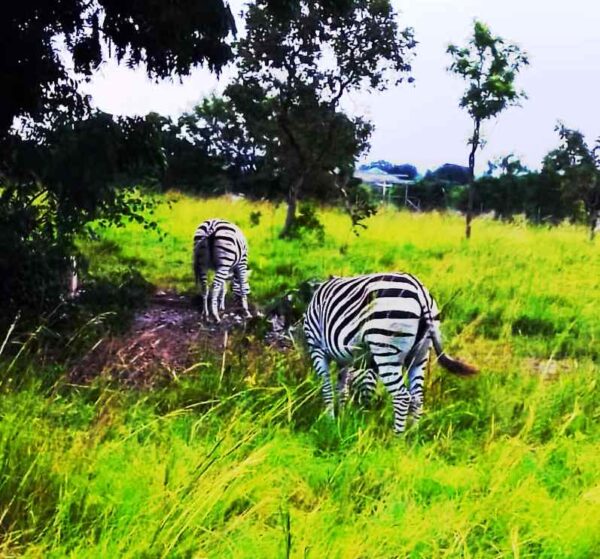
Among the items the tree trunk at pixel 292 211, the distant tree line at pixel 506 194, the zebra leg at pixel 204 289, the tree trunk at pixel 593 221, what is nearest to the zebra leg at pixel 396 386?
the zebra leg at pixel 204 289

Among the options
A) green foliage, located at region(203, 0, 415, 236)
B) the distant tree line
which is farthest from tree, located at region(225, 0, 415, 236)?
the distant tree line

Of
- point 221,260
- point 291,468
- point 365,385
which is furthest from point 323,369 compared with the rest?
point 221,260

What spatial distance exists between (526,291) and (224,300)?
13.3ft

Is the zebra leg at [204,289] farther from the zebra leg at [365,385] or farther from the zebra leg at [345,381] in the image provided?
the zebra leg at [365,385]

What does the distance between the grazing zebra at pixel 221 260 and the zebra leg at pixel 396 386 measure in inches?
172

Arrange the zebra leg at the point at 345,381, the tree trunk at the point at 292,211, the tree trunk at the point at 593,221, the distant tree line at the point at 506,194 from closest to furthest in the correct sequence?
the zebra leg at the point at 345,381
the tree trunk at the point at 292,211
the tree trunk at the point at 593,221
the distant tree line at the point at 506,194

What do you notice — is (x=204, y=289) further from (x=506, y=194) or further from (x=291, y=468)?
(x=506, y=194)

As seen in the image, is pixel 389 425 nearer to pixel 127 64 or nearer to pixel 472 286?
pixel 127 64

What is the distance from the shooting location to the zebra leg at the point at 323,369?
571 centimetres

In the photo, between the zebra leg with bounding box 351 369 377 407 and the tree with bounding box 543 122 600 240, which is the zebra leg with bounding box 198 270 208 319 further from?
the tree with bounding box 543 122 600 240

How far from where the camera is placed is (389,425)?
17.9 ft

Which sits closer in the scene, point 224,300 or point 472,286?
point 224,300

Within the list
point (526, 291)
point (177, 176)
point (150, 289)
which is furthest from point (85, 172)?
point (177, 176)

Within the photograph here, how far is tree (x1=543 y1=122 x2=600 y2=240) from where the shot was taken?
2295 centimetres
